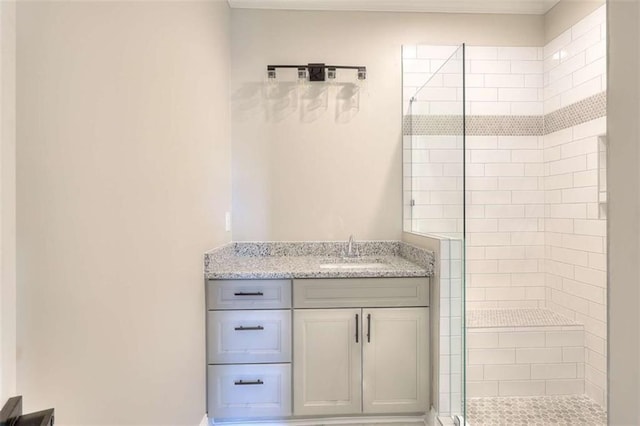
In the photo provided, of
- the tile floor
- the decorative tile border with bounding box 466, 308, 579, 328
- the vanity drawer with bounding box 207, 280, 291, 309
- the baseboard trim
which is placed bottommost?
the baseboard trim

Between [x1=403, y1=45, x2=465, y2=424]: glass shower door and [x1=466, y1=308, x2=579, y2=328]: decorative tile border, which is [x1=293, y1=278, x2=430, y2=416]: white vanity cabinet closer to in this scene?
[x1=403, y1=45, x2=465, y2=424]: glass shower door

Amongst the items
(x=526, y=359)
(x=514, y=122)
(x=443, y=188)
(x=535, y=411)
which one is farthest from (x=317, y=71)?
(x=535, y=411)

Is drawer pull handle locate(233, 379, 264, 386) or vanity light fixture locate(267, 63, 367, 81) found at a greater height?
vanity light fixture locate(267, 63, 367, 81)

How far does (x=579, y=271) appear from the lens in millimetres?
2068

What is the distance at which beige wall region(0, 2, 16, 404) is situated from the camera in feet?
1.78

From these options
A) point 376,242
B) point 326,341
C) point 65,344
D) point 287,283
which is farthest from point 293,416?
point 65,344

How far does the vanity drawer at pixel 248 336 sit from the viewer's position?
68.5 inches

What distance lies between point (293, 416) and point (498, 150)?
7.33ft

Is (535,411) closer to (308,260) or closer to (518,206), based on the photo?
(518,206)

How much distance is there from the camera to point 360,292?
70.0 inches

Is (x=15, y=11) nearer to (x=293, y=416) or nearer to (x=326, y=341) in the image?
(x=326, y=341)

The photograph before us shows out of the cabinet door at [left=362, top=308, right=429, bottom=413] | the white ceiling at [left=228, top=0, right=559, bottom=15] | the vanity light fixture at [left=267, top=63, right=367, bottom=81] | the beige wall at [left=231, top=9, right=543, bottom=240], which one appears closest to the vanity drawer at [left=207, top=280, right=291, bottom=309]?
the cabinet door at [left=362, top=308, right=429, bottom=413]

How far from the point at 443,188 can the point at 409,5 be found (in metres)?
1.38

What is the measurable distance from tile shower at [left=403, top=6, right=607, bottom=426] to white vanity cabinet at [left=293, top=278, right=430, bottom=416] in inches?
5.8
